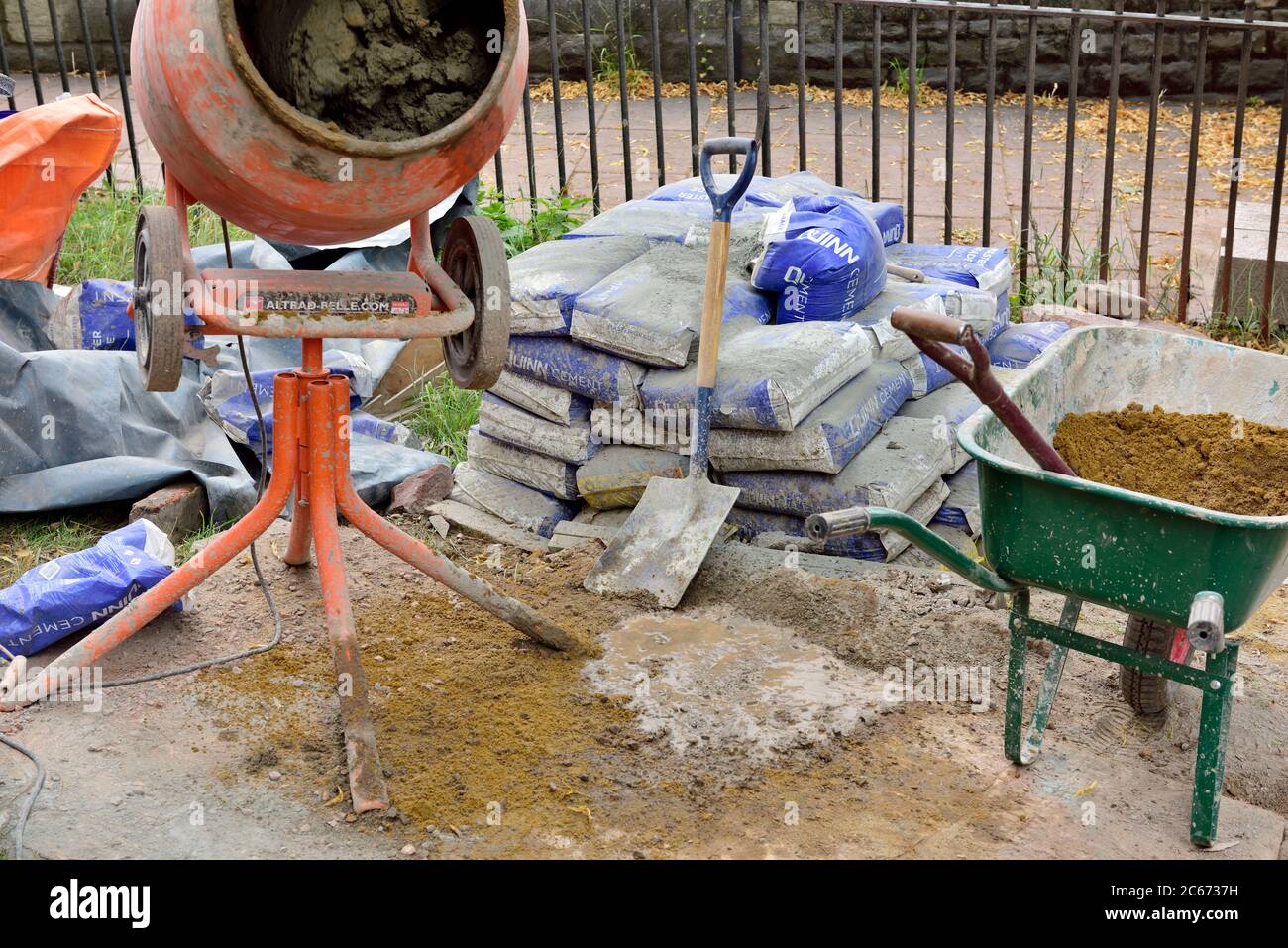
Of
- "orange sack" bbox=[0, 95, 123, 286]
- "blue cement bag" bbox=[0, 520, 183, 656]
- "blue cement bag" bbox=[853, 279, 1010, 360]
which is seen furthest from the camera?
"orange sack" bbox=[0, 95, 123, 286]

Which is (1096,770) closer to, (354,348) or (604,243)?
(604,243)

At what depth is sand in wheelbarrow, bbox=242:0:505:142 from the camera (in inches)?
106

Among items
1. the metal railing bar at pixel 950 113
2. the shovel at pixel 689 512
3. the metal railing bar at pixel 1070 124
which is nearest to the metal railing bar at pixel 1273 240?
the metal railing bar at pixel 1070 124

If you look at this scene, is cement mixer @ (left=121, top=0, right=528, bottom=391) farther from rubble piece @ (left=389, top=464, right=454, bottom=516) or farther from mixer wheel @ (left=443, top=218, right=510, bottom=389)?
rubble piece @ (left=389, top=464, right=454, bottom=516)

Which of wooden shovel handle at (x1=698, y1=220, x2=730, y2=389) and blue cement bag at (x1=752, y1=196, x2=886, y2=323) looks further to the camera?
blue cement bag at (x1=752, y1=196, x2=886, y2=323)

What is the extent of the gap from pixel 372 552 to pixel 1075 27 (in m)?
3.56

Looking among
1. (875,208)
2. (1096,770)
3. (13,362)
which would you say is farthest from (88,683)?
(875,208)

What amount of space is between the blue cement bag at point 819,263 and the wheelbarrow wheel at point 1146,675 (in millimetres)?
1489

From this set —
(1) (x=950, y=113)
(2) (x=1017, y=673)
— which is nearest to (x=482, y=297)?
(2) (x=1017, y=673)

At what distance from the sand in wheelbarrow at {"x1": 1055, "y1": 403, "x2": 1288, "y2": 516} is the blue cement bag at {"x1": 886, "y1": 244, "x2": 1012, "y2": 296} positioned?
167cm

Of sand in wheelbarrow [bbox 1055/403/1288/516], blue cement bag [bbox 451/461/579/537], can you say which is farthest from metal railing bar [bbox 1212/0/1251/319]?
blue cement bag [bbox 451/461/579/537]

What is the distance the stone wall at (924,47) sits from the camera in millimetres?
8883

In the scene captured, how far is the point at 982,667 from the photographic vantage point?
3432mm

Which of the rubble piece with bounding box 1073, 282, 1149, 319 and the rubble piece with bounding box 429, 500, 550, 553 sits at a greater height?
the rubble piece with bounding box 1073, 282, 1149, 319
